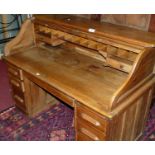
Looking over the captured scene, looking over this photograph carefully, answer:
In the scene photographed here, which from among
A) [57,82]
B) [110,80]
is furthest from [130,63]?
[57,82]

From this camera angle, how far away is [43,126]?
2.39 metres

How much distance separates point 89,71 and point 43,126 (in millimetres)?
872

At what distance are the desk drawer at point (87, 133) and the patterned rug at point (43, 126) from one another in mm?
426

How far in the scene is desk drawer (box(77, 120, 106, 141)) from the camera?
5.41 ft

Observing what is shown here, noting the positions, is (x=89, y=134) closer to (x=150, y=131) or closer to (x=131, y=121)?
(x=131, y=121)

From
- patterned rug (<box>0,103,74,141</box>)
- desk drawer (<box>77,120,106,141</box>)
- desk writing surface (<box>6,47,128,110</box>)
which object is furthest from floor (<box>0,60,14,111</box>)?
desk drawer (<box>77,120,106,141</box>)

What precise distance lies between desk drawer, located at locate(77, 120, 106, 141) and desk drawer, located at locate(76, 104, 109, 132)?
41mm

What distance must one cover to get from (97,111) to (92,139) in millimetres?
340

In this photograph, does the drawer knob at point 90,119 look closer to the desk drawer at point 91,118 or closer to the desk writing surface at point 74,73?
the desk drawer at point 91,118

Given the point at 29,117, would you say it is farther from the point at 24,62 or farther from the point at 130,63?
the point at 130,63

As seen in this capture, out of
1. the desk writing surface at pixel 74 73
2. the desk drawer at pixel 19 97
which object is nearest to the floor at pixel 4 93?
the desk drawer at pixel 19 97

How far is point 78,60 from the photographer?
7.13ft

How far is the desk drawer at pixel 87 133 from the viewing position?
1649mm

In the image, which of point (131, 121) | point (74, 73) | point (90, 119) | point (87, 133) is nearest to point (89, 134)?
point (87, 133)
